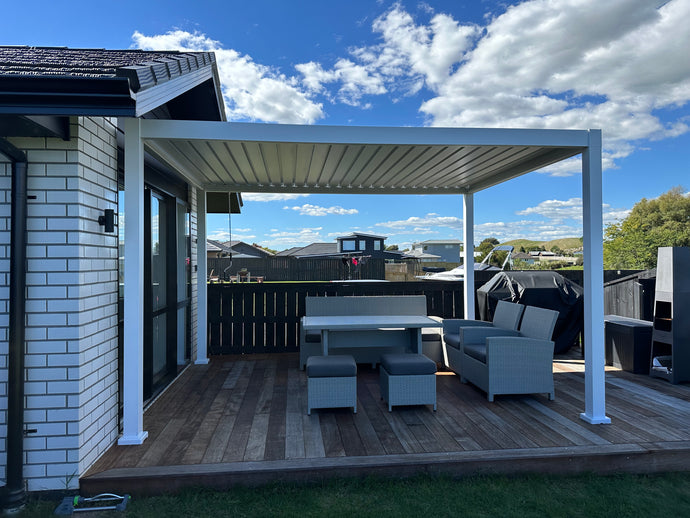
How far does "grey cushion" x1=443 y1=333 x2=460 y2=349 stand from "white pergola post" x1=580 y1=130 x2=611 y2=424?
1.61m

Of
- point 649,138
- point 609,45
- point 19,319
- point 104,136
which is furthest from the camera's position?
point 649,138

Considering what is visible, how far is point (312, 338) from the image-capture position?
5.21m

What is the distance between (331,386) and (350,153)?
2165 mm

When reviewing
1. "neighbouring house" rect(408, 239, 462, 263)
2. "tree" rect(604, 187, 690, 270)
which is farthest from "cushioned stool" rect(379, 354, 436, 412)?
"neighbouring house" rect(408, 239, 462, 263)

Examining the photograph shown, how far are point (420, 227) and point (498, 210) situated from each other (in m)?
10.4

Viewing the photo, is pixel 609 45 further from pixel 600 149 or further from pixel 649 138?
pixel 649 138

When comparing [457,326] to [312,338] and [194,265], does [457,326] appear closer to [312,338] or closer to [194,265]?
[312,338]

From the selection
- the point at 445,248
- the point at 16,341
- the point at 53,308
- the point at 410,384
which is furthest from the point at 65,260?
the point at 445,248

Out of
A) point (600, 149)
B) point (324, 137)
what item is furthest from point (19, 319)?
point (600, 149)

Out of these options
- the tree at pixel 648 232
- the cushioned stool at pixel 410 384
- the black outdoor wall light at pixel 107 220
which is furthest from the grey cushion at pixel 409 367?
the tree at pixel 648 232

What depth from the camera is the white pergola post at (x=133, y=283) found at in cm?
293

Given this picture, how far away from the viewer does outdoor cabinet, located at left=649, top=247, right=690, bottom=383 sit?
14.7 feet

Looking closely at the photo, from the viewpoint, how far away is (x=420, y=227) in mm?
55875

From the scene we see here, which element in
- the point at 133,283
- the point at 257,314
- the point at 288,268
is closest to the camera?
the point at 133,283
